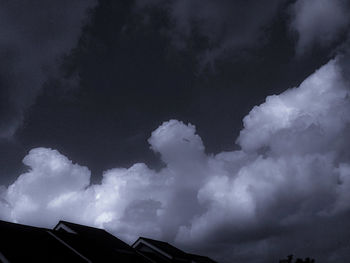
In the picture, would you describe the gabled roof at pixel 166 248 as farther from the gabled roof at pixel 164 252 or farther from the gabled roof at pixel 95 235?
the gabled roof at pixel 95 235

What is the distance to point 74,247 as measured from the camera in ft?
78.7

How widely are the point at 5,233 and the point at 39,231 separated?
3.39m

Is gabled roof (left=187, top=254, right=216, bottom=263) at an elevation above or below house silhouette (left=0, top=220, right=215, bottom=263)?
above

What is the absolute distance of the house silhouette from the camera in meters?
20.2

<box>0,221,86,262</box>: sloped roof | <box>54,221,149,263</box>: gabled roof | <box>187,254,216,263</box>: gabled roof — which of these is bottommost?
<box>0,221,86,262</box>: sloped roof

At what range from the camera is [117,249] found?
2894cm

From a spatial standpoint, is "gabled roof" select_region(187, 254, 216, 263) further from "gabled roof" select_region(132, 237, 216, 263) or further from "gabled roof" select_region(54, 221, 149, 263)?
"gabled roof" select_region(54, 221, 149, 263)

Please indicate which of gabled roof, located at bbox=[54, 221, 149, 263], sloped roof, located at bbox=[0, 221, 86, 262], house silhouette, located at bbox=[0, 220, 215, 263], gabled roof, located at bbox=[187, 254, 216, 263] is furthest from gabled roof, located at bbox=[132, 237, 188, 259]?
sloped roof, located at bbox=[0, 221, 86, 262]

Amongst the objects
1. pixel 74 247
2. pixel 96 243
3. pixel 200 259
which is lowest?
pixel 74 247

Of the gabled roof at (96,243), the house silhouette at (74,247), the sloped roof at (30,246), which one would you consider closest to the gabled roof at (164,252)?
the house silhouette at (74,247)

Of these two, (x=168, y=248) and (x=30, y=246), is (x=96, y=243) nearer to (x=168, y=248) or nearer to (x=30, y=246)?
(x=30, y=246)

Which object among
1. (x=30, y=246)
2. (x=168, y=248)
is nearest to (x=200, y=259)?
(x=168, y=248)

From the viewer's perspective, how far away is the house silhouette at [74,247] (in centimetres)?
2020

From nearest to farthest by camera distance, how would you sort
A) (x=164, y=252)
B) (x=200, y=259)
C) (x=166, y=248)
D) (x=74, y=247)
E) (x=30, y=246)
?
(x=30, y=246), (x=74, y=247), (x=164, y=252), (x=166, y=248), (x=200, y=259)
